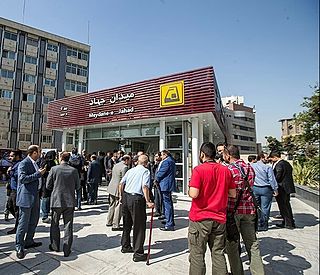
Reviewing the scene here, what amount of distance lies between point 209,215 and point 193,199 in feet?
0.78

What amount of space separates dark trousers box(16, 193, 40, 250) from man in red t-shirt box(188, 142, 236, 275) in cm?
273

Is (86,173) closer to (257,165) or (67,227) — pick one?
(67,227)

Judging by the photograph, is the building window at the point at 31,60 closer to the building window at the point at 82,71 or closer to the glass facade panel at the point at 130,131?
the building window at the point at 82,71

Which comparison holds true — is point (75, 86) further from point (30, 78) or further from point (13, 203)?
point (13, 203)

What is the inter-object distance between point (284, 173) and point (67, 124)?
12.6 m

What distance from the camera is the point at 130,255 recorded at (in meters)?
3.76

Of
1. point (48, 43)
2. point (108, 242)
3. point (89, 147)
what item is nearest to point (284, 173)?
point (108, 242)

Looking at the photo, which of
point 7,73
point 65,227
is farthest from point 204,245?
point 7,73

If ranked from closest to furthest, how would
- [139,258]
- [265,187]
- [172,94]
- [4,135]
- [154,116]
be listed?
[139,258], [265,187], [172,94], [154,116], [4,135]

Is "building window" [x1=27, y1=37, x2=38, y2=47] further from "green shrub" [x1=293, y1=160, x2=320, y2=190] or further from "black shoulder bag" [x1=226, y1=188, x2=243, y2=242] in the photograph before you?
"black shoulder bag" [x1=226, y1=188, x2=243, y2=242]

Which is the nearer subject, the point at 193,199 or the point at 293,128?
the point at 193,199

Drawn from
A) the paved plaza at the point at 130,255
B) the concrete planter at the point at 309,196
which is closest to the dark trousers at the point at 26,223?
the paved plaza at the point at 130,255

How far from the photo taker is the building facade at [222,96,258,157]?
70438 mm

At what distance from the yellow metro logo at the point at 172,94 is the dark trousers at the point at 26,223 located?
668 cm
